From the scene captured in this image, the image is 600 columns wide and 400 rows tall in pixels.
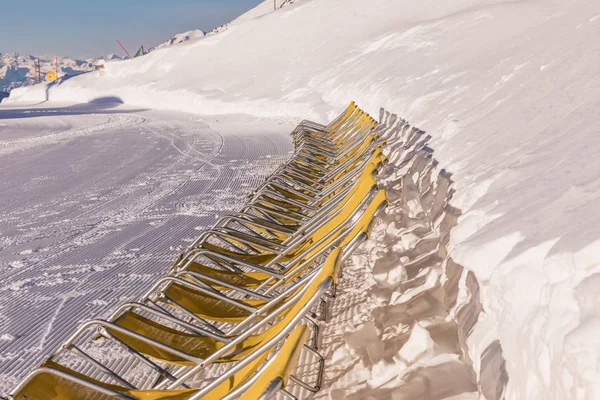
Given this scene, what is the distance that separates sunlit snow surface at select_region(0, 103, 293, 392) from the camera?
363 cm

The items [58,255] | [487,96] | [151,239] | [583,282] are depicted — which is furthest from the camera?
[487,96]

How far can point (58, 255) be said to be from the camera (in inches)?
186

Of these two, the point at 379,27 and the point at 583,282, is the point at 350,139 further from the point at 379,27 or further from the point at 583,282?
the point at 379,27

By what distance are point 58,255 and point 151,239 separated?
0.71 meters

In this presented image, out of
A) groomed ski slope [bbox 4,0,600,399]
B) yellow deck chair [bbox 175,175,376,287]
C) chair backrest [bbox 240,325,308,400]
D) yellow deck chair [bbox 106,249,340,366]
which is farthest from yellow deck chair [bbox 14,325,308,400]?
yellow deck chair [bbox 175,175,376,287]

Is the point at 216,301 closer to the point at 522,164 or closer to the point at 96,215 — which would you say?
the point at 522,164

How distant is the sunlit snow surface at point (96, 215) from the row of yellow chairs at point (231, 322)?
369 mm

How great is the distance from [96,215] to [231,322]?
143 inches

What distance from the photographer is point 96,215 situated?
236 inches

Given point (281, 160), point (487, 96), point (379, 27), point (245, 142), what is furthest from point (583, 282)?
point (379, 27)

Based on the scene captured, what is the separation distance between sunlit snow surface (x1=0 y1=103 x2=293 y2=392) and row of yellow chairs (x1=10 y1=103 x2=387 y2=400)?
369mm

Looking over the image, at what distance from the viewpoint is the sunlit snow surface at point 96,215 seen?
3631 mm

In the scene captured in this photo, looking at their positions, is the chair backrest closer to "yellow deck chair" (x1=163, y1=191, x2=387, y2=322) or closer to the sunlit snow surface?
"yellow deck chair" (x1=163, y1=191, x2=387, y2=322)

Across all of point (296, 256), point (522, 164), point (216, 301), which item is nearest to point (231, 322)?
point (216, 301)
